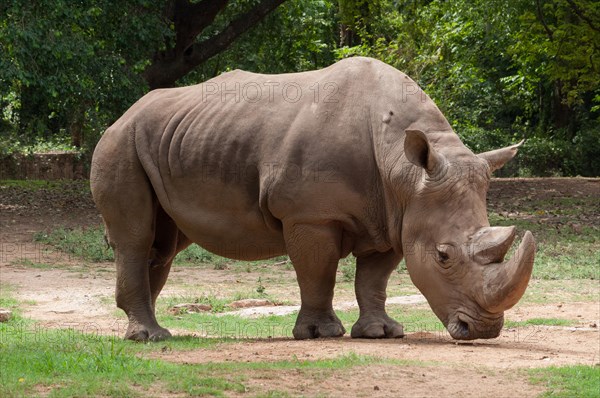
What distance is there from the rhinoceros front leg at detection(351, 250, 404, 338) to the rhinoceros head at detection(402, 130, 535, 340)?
0.74 meters

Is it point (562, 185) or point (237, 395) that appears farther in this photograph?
point (562, 185)

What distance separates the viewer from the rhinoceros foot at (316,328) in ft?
30.8

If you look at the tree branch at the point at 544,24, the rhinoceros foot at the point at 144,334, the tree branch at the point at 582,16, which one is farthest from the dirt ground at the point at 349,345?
the tree branch at the point at 544,24

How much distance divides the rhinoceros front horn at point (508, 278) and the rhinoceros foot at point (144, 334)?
10.1 feet

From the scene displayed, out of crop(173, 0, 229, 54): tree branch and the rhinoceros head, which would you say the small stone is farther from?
crop(173, 0, 229, 54): tree branch

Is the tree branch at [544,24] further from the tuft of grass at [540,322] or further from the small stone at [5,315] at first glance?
the small stone at [5,315]

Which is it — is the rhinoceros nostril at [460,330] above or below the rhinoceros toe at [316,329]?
above

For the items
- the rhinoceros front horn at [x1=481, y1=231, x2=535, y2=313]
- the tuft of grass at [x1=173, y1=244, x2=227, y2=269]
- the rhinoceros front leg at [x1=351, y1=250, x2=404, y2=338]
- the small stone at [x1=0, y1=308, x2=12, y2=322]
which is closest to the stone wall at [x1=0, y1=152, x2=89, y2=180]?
the tuft of grass at [x1=173, y1=244, x2=227, y2=269]

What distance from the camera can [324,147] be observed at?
8977 mm

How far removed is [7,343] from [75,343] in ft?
2.63

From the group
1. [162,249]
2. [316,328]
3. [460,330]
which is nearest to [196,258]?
[162,249]

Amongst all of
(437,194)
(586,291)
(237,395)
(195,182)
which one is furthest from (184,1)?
(237,395)

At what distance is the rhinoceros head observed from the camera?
8148mm

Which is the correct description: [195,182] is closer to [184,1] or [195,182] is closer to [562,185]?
[184,1]
